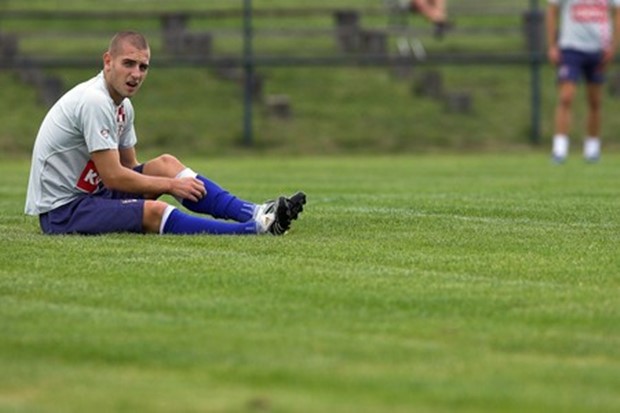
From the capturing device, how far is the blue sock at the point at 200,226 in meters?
8.56

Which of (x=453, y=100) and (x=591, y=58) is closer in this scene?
(x=591, y=58)

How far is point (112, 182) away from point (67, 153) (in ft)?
1.28

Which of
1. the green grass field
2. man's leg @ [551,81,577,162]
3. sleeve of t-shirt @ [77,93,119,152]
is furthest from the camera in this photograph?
man's leg @ [551,81,577,162]

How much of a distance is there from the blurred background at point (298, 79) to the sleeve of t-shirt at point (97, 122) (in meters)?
11.7

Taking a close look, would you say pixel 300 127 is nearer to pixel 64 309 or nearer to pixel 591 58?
pixel 591 58

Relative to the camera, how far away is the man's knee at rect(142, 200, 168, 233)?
8.59 meters

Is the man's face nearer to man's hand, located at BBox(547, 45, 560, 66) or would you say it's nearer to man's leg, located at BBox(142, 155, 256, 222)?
man's leg, located at BBox(142, 155, 256, 222)

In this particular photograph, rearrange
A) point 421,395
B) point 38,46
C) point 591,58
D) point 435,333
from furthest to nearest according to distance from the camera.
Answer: point 38,46, point 591,58, point 435,333, point 421,395

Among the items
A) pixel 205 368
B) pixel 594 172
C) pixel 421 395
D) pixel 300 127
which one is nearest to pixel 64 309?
pixel 205 368

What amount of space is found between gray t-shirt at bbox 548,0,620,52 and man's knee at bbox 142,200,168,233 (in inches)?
387

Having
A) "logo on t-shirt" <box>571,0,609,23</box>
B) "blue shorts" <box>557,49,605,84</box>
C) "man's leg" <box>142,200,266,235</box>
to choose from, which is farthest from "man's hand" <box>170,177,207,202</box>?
"logo on t-shirt" <box>571,0,609,23</box>

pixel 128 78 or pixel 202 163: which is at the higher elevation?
pixel 128 78

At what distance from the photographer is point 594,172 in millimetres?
15156

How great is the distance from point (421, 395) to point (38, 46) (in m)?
19.6
